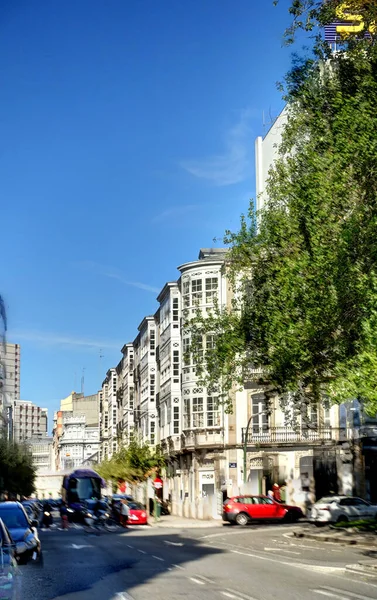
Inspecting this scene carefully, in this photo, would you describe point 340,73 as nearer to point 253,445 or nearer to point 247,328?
point 247,328

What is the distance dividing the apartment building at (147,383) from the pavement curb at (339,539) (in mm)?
46530

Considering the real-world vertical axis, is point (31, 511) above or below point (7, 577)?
above

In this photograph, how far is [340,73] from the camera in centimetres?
3391

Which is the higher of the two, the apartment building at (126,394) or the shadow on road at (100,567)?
the apartment building at (126,394)

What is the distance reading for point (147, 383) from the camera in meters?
93.2

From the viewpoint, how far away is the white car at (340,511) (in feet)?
152

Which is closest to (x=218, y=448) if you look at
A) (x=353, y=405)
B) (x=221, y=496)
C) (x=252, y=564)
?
(x=221, y=496)

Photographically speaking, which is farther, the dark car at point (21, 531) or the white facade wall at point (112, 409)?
the white facade wall at point (112, 409)

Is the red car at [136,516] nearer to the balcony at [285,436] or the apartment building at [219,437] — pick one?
the apartment building at [219,437]

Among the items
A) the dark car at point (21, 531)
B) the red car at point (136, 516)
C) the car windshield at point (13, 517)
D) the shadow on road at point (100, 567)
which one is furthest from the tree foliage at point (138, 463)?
the car windshield at point (13, 517)

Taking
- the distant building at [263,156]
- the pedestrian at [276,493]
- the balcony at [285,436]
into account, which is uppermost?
the distant building at [263,156]

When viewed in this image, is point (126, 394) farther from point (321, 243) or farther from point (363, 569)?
point (363, 569)

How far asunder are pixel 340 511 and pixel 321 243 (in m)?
19.4

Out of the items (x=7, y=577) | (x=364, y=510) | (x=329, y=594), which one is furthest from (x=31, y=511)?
(x=7, y=577)
